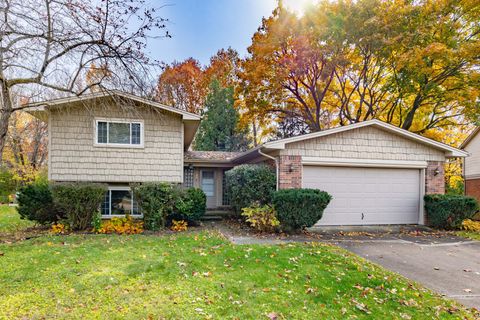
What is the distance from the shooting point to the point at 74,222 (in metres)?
8.91

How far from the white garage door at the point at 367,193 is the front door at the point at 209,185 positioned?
638 cm

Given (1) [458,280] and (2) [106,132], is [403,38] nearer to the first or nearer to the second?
(1) [458,280]

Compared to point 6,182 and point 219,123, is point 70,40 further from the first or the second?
point 6,182

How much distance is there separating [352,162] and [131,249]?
25.7 feet

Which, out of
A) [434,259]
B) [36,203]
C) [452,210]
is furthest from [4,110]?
[452,210]

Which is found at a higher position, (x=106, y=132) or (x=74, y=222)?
(x=106, y=132)

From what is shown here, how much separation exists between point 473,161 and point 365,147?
840 centimetres

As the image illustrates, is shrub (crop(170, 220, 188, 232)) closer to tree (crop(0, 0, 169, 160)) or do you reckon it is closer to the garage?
the garage

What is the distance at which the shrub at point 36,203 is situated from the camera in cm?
925

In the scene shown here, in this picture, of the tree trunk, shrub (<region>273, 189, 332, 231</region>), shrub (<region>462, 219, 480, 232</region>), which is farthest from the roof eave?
the tree trunk

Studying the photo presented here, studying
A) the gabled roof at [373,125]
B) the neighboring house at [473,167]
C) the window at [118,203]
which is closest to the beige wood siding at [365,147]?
the gabled roof at [373,125]

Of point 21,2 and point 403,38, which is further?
point 403,38

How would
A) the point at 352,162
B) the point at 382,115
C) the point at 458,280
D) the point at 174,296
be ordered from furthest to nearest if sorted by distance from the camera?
the point at 382,115 → the point at 352,162 → the point at 458,280 → the point at 174,296

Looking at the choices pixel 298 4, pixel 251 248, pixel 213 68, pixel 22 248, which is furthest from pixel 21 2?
pixel 213 68
